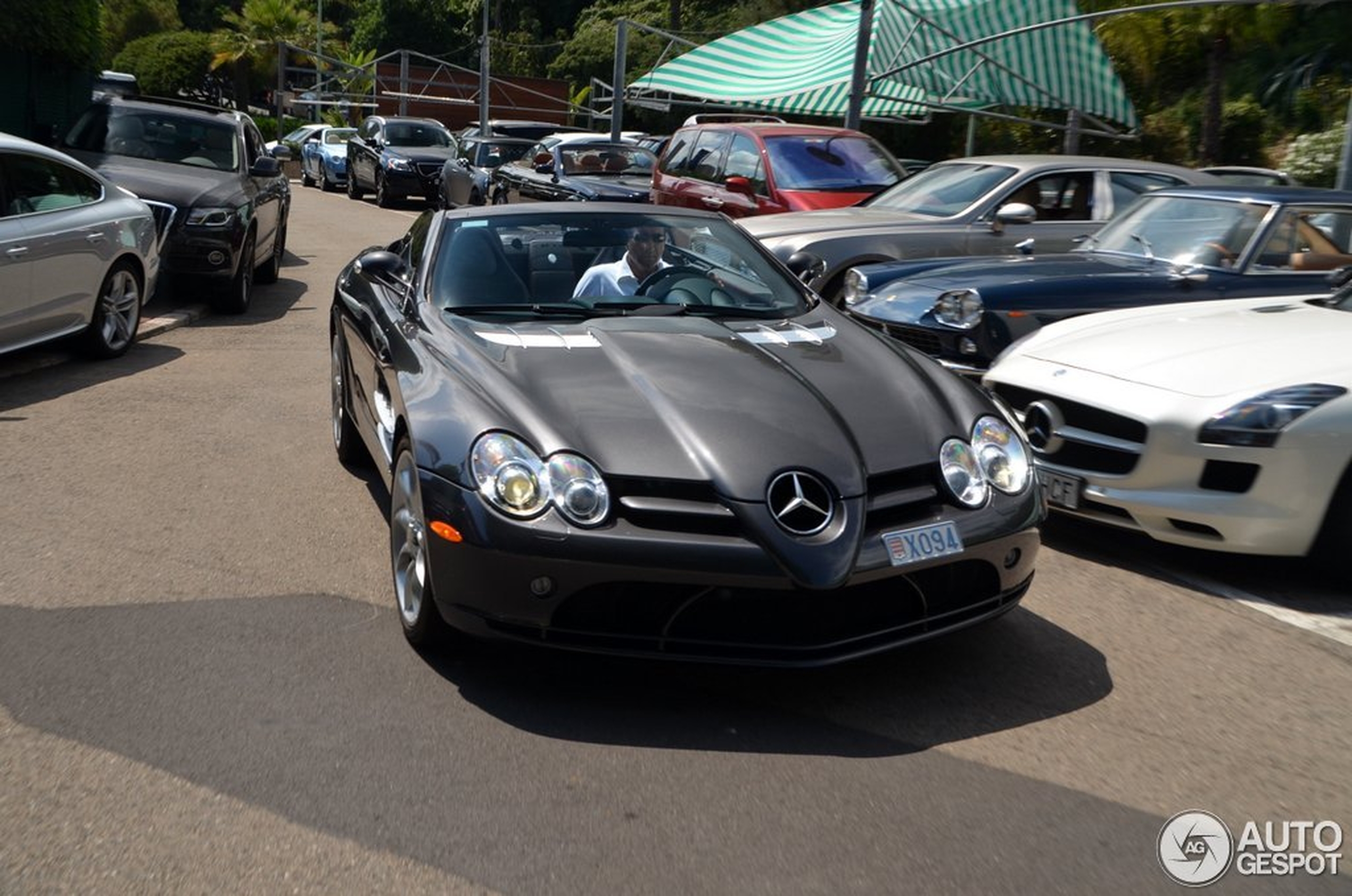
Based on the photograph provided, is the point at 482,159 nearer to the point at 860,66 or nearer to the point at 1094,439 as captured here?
the point at 860,66

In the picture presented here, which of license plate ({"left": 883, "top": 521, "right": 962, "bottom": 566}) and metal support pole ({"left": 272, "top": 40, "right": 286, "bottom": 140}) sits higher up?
license plate ({"left": 883, "top": 521, "right": 962, "bottom": 566})

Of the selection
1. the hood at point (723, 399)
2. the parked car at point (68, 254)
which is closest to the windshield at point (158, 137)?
the parked car at point (68, 254)

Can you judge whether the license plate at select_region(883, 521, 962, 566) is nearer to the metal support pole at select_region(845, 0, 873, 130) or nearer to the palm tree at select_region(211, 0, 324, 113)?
the metal support pole at select_region(845, 0, 873, 130)

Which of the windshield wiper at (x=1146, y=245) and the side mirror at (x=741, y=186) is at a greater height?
the windshield wiper at (x=1146, y=245)

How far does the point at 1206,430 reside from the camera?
18.6ft

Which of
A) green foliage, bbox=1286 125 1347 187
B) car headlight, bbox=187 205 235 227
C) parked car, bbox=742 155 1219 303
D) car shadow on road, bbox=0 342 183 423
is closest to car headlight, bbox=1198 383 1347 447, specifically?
parked car, bbox=742 155 1219 303

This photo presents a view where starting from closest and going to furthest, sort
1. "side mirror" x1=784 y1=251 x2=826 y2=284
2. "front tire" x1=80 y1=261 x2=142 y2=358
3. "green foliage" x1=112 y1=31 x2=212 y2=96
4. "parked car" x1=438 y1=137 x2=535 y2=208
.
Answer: "side mirror" x1=784 y1=251 x2=826 y2=284, "front tire" x1=80 y1=261 x2=142 y2=358, "parked car" x1=438 y1=137 x2=535 y2=208, "green foliage" x1=112 y1=31 x2=212 y2=96

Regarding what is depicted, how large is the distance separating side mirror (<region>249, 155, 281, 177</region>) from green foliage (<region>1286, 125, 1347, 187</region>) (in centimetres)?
1562

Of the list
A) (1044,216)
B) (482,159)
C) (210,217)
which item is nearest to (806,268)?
(1044,216)

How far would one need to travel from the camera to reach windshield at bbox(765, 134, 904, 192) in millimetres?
13367

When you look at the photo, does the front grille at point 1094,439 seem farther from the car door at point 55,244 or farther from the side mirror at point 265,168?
the side mirror at point 265,168

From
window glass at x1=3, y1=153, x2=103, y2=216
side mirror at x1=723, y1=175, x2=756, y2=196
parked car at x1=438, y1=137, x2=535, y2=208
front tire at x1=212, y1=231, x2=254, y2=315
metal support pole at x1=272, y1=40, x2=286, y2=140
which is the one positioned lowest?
metal support pole at x1=272, y1=40, x2=286, y2=140

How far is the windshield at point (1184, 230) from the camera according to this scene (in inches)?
331

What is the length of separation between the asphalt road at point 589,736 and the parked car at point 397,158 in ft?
67.1
